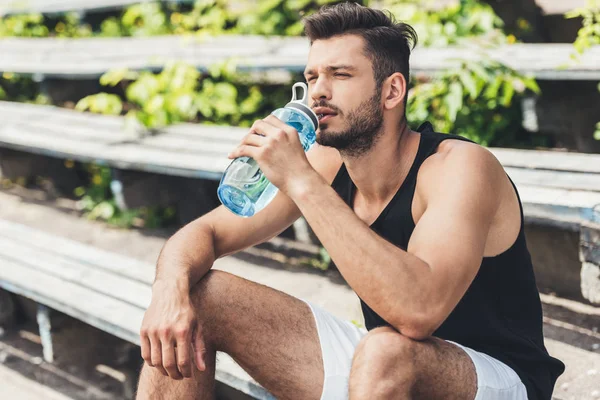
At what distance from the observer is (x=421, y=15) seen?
15.0 feet

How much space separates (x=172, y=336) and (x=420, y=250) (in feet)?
2.52

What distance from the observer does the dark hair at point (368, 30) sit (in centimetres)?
239

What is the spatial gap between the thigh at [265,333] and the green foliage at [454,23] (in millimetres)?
2366

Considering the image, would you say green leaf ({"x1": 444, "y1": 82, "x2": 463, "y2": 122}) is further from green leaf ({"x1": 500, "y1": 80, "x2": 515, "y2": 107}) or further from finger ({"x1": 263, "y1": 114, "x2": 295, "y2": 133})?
finger ({"x1": 263, "y1": 114, "x2": 295, "y2": 133})

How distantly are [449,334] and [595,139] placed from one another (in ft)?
7.41

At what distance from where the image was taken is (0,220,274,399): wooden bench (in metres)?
3.25

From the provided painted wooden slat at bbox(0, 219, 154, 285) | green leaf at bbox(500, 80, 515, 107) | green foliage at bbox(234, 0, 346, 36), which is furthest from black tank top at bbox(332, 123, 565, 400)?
green foliage at bbox(234, 0, 346, 36)

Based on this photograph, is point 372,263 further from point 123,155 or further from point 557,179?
point 123,155

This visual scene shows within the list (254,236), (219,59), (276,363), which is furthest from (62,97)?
(276,363)

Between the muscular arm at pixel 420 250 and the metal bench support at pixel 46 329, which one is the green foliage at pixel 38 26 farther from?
the muscular arm at pixel 420 250

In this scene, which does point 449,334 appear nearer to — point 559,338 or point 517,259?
point 517,259

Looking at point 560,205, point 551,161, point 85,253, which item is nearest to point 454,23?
point 551,161

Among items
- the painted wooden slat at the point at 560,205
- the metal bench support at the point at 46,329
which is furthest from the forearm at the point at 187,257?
the metal bench support at the point at 46,329

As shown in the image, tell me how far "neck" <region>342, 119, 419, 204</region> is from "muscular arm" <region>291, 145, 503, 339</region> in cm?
29
